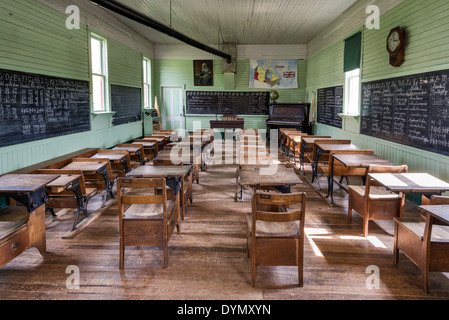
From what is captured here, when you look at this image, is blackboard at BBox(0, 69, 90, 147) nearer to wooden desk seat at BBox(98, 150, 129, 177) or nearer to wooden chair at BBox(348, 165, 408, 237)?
wooden desk seat at BBox(98, 150, 129, 177)

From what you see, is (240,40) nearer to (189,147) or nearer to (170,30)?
(170,30)

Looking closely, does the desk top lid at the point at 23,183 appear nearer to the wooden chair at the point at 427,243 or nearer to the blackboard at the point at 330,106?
the wooden chair at the point at 427,243

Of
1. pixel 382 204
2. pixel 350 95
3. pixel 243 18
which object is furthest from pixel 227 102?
pixel 382 204

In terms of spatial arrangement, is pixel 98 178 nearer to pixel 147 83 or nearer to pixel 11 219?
pixel 11 219

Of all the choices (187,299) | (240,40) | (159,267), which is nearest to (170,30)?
(240,40)

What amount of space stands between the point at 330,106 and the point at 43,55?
7396mm

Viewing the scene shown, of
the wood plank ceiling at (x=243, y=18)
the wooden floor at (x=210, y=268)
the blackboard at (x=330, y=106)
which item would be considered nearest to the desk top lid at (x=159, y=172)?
the wooden floor at (x=210, y=268)

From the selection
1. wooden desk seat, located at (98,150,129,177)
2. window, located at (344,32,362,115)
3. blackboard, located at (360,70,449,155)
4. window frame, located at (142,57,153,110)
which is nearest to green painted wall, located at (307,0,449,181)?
blackboard, located at (360,70,449,155)

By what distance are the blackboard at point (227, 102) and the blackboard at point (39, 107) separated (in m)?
6.50

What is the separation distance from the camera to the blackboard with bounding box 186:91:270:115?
1345 cm

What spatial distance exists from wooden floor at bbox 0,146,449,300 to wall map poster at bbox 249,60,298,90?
9.48 metres

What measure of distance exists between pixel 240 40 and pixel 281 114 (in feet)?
9.94

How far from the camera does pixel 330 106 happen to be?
10.0 metres

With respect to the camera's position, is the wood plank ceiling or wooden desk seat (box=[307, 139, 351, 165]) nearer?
wooden desk seat (box=[307, 139, 351, 165])
